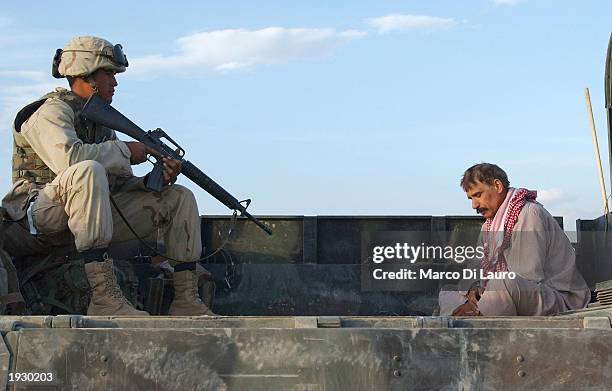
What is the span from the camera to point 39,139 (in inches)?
176

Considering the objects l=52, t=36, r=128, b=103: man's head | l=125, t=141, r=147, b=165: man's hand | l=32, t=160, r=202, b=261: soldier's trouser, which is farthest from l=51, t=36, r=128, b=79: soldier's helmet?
l=32, t=160, r=202, b=261: soldier's trouser

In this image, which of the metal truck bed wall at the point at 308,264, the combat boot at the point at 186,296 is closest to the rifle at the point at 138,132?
the combat boot at the point at 186,296

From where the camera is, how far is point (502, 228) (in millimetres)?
4312

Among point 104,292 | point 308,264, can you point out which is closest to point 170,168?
point 104,292

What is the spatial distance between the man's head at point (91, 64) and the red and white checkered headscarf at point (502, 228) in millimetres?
1820

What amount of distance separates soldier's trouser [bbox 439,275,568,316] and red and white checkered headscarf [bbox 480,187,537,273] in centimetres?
18

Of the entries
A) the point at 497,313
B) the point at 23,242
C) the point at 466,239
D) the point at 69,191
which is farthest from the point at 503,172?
the point at 23,242

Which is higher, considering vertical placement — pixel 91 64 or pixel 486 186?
pixel 91 64

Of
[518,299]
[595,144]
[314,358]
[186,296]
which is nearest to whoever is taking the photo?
[314,358]

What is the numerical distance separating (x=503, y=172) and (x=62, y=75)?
204 centimetres

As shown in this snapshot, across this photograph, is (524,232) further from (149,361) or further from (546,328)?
(149,361)

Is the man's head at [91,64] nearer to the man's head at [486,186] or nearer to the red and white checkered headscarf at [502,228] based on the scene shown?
the man's head at [486,186]

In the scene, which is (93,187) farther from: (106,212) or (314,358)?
(314,358)

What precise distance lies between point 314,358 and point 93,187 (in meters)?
1.43
